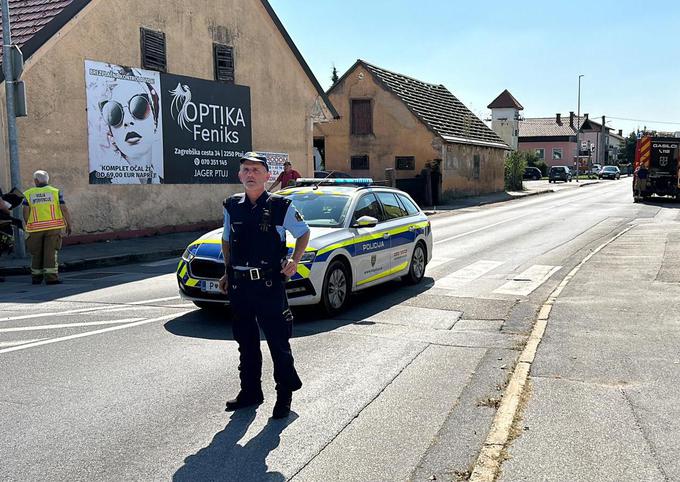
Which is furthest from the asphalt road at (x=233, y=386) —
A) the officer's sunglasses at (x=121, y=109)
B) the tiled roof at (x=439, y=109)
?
the tiled roof at (x=439, y=109)

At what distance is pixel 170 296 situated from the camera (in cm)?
970

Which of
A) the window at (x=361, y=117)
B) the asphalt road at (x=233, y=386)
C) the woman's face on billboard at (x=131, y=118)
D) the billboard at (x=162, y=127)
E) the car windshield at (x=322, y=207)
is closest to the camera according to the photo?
the asphalt road at (x=233, y=386)

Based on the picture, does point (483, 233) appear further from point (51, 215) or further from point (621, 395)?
point (621, 395)

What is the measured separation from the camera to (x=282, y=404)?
16.0ft

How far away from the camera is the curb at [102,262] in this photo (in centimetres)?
1240

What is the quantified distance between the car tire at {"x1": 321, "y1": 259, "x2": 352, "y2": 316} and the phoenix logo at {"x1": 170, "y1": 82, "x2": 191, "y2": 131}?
11615 mm

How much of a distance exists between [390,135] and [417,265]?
25.8 meters

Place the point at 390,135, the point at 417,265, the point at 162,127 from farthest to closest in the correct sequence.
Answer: the point at 390,135, the point at 162,127, the point at 417,265

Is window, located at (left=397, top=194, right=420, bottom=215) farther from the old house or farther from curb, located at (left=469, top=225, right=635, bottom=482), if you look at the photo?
the old house

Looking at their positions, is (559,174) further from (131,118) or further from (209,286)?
(209,286)

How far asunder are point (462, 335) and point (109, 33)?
508 inches

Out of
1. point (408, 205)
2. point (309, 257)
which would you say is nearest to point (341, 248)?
point (309, 257)

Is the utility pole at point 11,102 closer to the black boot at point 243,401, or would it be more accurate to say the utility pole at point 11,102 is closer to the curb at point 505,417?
the black boot at point 243,401

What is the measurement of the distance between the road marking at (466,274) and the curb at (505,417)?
10.5ft
